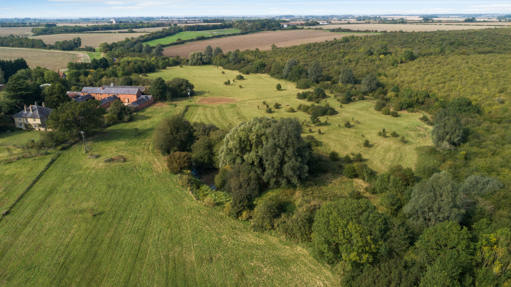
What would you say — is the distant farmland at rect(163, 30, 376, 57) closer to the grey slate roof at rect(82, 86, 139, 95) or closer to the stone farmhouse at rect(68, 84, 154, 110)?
the grey slate roof at rect(82, 86, 139, 95)

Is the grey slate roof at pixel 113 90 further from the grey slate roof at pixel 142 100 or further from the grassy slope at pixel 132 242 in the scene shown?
the grassy slope at pixel 132 242

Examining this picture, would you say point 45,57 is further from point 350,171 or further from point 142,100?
point 350,171

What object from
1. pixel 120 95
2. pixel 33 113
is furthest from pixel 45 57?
pixel 33 113

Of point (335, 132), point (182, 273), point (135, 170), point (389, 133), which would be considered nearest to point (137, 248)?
point (182, 273)

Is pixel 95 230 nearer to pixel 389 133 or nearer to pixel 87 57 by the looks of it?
pixel 389 133

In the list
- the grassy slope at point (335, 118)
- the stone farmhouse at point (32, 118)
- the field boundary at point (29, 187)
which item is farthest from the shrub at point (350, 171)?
the stone farmhouse at point (32, 118)

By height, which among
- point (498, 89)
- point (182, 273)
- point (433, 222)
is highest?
point (498, 89)
